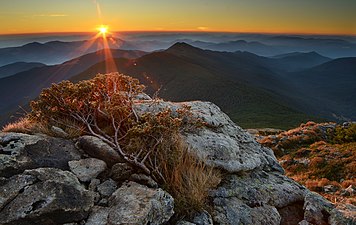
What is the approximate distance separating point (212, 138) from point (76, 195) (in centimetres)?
Result: 427

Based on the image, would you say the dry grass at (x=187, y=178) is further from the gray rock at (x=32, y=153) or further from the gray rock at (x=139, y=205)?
the gray rock at (x=32, y=153)

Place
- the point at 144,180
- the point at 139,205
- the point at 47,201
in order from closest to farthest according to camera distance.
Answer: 1. the point at 47,201
2. the point at 139,205
3. the point at 144,180

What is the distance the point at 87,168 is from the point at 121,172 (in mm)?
760

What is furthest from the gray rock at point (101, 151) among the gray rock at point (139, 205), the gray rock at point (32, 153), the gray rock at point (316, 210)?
the gray rock at point (316, 210)

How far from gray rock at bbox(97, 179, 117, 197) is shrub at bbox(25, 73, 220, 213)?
2.11 ft

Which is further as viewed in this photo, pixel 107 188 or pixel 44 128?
pixel 44 128

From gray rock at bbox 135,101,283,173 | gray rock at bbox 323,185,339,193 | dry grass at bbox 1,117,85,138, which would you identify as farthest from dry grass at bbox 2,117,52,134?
gray rock at bbox 323,185,339,193

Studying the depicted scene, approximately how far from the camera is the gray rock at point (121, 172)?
639 cm

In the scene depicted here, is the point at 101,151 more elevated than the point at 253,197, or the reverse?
the point at 101,151

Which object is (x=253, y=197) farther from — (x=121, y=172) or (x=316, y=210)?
(x=121, y=172)

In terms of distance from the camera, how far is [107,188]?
240 inches

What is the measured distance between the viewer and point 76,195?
5484 millimetres

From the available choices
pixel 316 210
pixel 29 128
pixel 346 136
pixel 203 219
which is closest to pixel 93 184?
pixel 203 219

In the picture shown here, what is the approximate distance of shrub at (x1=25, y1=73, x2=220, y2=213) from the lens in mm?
6512
